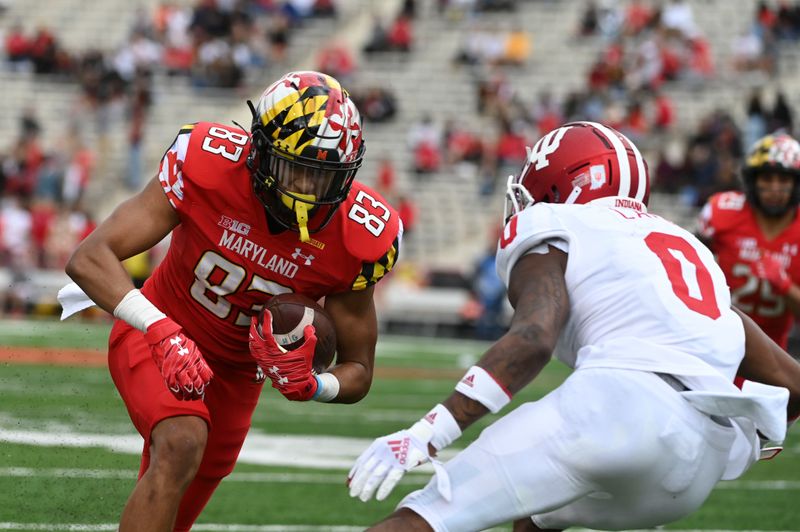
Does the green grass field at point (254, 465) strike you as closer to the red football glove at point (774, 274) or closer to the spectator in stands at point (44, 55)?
the red football glove at point (774, 274)

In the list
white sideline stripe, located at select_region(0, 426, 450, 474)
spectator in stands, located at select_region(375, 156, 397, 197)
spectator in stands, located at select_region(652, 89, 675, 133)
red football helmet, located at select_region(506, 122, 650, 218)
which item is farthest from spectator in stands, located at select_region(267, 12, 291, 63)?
red football helmet, located at select_region(506, 122, 650, 218)

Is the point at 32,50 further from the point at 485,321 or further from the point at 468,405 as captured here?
the point at 468,405

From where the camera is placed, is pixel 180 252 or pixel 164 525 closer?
pixel 164 525

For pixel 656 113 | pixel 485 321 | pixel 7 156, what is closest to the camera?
pixel 485 321

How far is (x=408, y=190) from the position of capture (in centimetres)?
2042

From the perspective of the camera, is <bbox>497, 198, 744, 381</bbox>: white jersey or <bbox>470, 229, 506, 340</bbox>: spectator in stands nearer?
<bbox>497, 198, 744, 381</bbox>: white jersey

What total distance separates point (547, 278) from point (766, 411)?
622 millimetres

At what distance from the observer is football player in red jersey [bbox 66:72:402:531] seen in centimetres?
396

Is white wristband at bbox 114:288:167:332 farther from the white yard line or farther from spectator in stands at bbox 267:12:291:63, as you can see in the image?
spectator in stands at bbox 267:12:291:63

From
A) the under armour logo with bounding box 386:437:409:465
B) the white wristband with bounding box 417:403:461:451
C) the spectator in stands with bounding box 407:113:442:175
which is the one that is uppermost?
the white wristband with bounding box 417:403:461:451

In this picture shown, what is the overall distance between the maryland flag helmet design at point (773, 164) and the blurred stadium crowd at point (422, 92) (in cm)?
988

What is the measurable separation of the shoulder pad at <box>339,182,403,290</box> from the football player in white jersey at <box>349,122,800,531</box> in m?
0.89

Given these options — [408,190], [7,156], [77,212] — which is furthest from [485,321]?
[7,156]

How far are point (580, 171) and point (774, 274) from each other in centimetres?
380
